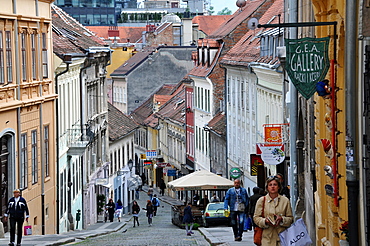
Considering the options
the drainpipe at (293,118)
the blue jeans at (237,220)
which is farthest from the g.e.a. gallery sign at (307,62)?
the drainpipe at (293,118)

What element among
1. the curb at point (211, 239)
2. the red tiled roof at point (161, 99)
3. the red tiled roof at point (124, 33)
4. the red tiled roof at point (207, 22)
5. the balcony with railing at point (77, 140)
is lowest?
the curb at point (211, 239)

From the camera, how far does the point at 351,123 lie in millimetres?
9891

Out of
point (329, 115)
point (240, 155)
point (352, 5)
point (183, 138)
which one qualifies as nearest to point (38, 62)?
point (240, 155)

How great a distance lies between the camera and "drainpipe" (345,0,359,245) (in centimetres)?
964

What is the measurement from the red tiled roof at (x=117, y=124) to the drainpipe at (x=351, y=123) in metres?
44.7

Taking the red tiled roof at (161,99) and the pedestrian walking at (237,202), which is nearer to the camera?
the pedestrian walking at (237,202)

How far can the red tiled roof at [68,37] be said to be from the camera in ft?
116

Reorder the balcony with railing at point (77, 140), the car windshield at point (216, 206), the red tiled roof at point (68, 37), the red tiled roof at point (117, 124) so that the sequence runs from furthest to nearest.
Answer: the red tiled roof at point (117, 124) < the balcony with railing at point (77, 140) < the red tiled roof at point (68, 37) < the car windshield at point (216, 206)

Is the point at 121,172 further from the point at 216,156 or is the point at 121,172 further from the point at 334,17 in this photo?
the point at 334,17

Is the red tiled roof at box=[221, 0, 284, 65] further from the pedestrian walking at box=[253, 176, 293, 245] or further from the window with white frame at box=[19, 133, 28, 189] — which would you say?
the pedestrian walking at box=[253, 176, 293, 245]

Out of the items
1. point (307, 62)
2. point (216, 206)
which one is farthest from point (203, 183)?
point (307, 62)

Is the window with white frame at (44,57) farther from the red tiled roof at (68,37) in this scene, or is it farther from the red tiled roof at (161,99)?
the red tiled roof at (161,99)

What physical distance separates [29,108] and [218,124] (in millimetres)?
23208

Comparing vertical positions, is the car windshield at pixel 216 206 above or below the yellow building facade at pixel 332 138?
below
